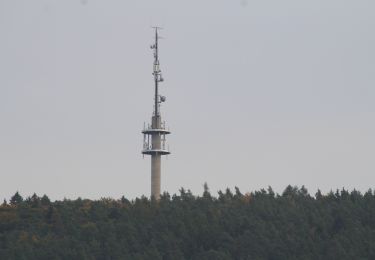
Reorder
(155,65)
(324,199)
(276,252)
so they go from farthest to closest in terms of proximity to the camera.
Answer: (155,65) → (324,199) → (276,252)

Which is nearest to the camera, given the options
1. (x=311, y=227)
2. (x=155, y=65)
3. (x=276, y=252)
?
(x=276, y=252)

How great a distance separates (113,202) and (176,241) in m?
11.7

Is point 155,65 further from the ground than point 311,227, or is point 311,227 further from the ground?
point 155,65

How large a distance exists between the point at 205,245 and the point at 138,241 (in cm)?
426

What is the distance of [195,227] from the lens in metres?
77.6

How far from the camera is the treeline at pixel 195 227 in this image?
240ft

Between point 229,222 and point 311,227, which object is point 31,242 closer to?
point 229,222

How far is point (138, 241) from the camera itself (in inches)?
3012

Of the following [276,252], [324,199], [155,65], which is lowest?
[276,252]

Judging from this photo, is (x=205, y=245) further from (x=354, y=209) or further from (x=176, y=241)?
(x=354, y=209)

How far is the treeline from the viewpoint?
73.2 m

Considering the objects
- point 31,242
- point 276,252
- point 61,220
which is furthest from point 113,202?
point 276,252

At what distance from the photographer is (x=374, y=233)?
73.2m

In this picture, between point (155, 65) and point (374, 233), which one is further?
point (155, 65)
